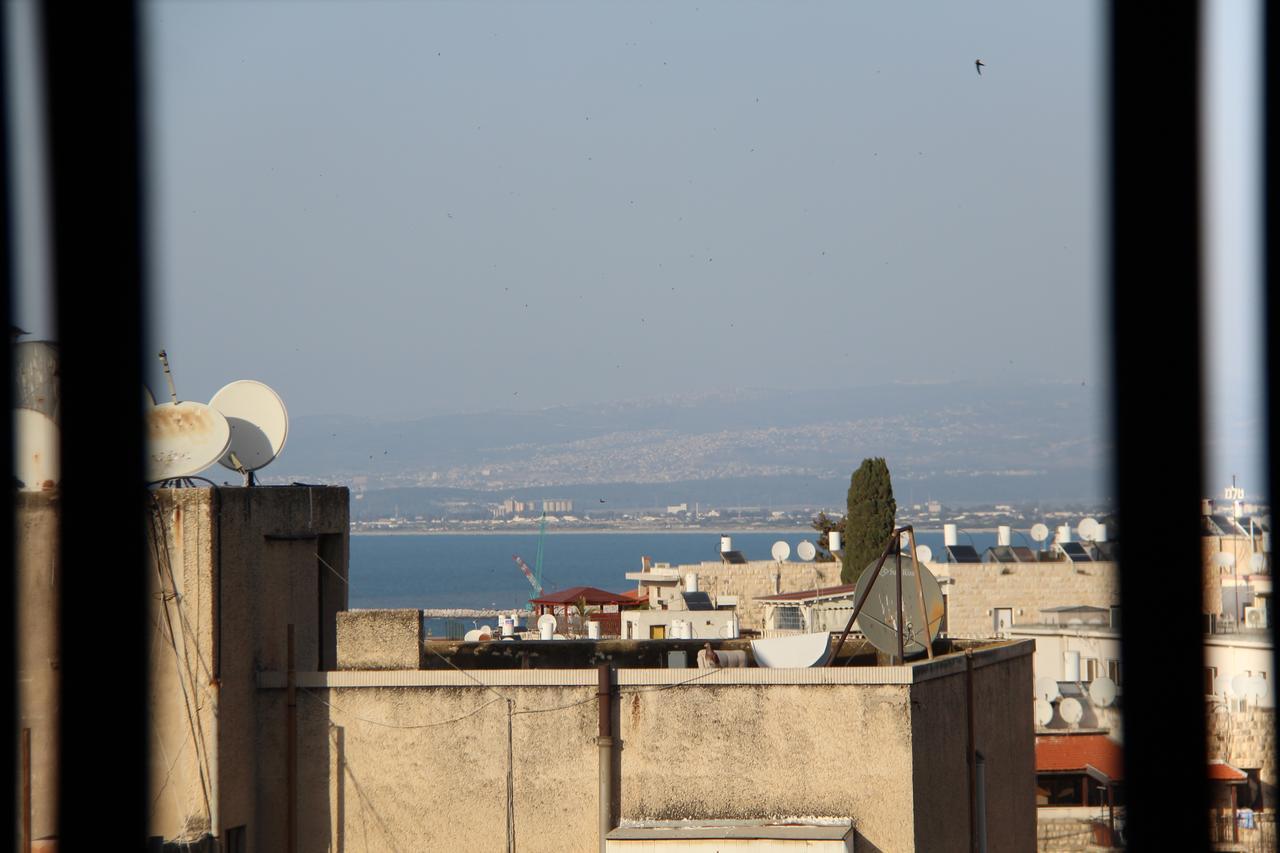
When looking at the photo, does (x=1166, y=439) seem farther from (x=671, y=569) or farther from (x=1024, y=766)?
(x=671, y=569)

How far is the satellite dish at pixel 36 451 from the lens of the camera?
437 inches

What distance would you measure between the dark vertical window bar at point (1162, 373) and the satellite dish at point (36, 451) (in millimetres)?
9120

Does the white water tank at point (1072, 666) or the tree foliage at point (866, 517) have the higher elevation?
the tree foliage at point (866, 517)

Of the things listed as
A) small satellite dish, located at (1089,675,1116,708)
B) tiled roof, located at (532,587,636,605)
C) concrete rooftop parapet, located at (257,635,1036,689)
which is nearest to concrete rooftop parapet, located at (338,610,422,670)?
concrete rooftop parapet, located at (257,635,1036,689)

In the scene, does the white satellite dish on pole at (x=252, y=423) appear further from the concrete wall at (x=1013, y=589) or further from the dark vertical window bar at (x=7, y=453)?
the concrete wall at (x=1013, y=589)

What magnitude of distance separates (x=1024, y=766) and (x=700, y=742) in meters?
5.58

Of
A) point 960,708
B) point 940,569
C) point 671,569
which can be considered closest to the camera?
point 960,708

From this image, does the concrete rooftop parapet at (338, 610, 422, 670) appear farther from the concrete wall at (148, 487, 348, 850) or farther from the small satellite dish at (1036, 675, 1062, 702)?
the small satellite dish at (1036, 675, 1062, 702)

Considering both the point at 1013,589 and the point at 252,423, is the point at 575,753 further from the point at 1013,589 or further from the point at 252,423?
the point at 1013,589

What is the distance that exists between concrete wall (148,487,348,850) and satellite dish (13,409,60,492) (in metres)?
0.92

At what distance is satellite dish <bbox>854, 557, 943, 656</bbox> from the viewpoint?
13.8 metres

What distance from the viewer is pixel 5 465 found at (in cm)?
438

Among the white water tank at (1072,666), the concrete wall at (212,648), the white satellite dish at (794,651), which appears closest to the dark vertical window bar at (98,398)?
the concrete wall at (212,648)

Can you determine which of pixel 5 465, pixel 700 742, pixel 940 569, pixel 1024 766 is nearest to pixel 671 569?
pixel 940 569
